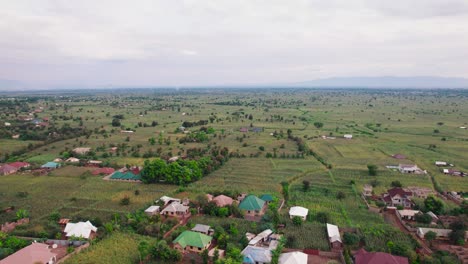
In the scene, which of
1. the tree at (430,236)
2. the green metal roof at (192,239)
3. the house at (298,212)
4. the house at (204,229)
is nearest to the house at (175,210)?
the house at (204,229)

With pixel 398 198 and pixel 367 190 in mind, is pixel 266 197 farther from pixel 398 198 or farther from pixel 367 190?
pixel 398 198

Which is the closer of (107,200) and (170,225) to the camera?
(170,225)

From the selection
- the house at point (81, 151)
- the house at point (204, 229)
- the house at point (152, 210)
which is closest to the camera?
the house at point (204, 229)

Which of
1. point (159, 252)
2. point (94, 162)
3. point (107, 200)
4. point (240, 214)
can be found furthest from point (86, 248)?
point (94, 162)

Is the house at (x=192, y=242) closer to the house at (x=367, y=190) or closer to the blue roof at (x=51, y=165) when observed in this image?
the house at (x=367, y=190)

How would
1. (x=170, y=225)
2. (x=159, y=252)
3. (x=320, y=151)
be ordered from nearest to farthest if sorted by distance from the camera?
(x=159, y=252) < (x=170, y=225) < (x=320, y=151)

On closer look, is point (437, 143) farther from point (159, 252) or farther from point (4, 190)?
point (4, 190)

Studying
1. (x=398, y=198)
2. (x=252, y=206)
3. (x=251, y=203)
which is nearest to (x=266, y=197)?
(x=251, y=203)
